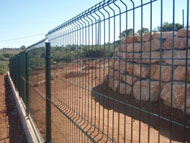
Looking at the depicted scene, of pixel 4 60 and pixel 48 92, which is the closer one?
pixel 48 92

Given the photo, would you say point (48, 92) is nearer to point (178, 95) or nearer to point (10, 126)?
point (178, 95)

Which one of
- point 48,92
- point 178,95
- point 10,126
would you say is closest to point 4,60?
point 10,126

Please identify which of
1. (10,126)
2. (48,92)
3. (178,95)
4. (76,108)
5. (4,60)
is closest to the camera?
(76,108)

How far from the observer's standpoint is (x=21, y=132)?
20.8 feet

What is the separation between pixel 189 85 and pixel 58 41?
4184 millimetres

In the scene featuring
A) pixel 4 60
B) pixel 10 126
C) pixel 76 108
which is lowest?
pixel 10 126

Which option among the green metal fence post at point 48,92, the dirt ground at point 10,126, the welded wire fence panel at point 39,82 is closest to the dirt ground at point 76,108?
the welded wire fence panel at point 39,82

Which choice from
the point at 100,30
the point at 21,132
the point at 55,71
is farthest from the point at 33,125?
the point at 100,30

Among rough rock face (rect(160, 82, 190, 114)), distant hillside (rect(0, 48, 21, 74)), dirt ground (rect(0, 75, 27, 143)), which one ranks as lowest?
dirt ground (rect(0, 75, 27, 143))

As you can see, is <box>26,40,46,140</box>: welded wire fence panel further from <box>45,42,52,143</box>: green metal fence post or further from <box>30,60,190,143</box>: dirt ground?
<box>45,42,52,143</box>: green metal fence post

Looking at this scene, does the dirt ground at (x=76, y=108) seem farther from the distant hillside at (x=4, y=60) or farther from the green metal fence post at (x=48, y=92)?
the distant hillside at (x=4, y=60)

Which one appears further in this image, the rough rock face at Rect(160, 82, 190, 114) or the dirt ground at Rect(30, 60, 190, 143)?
the rough rock face at Rect(160, 82, 190, 114)

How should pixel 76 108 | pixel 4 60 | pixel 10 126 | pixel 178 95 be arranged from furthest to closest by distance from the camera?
1. pixel 4 60
2. pixel 10 126
3. pixel 178 95
4. pixel 76 108

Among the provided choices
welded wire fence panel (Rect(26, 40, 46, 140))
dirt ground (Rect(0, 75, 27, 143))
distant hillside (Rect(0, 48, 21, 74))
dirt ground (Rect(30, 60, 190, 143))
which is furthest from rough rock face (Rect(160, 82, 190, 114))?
distant hillside (Rect(0, 48, 21, 74))
